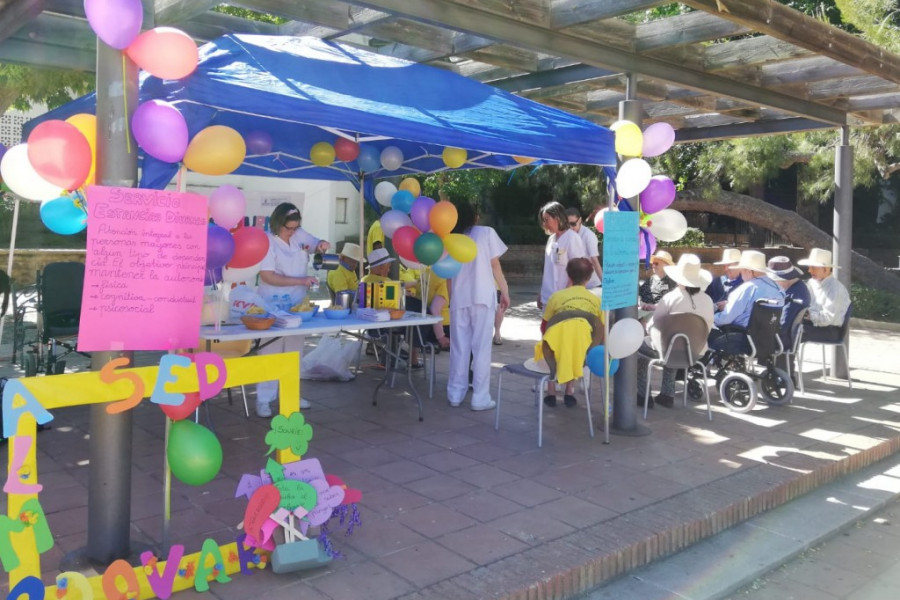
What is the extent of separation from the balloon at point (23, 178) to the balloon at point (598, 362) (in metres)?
3.31

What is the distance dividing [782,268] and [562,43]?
129 inches

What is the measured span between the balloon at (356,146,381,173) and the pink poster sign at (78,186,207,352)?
11.5 feet

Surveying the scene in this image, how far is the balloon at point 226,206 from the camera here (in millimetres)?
3795

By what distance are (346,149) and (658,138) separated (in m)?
2.42

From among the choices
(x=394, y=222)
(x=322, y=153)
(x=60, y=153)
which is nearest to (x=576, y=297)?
(x=394, y=222)

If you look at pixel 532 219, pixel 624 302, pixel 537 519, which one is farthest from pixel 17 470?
pixel 532 219

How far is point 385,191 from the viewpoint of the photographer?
6.73 meters

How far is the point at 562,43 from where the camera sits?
15.7 ft

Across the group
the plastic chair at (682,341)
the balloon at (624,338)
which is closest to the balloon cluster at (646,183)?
the plastic chair at (682,341)

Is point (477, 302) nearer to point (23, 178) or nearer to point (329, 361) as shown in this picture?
point (329, 361)

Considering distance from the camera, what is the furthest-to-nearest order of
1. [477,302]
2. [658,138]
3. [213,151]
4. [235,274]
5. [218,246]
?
[477,302] → [658,138] → [235,274] → [218,246] → [213,151]

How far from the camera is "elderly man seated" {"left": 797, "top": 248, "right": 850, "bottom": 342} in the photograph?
676 cm

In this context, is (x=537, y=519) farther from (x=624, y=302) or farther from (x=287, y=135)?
(x=287, y=135)

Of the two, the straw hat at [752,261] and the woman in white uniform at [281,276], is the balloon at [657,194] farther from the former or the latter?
the woman in white uniform at [281,276]
